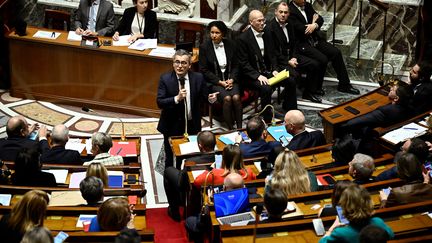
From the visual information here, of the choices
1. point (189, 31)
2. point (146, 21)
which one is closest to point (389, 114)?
point (189, 31)

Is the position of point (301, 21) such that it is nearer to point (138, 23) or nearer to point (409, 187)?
point (138, 23)

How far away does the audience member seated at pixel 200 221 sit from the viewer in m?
6.93

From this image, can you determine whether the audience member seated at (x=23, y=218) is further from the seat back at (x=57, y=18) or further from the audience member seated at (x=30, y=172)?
the seat back at (x=57, y=18)

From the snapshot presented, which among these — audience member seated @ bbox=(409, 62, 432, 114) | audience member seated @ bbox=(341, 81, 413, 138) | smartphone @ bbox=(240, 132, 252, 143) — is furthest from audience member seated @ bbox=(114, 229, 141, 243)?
audience member seated @ bbox=(409, 62, 432, 114)

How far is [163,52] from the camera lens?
10578mm

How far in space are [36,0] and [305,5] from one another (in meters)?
4.11

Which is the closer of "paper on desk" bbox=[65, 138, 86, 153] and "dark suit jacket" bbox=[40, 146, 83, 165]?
"dark suit jacket" bbox=[40, 146, 83, 165]

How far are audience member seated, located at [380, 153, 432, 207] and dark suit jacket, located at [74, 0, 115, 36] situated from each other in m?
5.34

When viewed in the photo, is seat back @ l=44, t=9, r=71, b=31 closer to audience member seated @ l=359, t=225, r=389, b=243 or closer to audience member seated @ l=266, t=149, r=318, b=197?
audience member seated @ l=266, t=149, r=318, b=197

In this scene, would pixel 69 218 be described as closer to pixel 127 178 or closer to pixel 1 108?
pixel 127 178

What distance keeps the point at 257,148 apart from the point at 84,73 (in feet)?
12.0

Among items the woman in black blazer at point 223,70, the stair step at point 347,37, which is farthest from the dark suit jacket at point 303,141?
the stair step at point 347,37

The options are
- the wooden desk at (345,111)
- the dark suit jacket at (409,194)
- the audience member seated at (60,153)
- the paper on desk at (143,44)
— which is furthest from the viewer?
the paper on desk at (143,44)

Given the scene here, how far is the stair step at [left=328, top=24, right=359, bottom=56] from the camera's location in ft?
38.5
